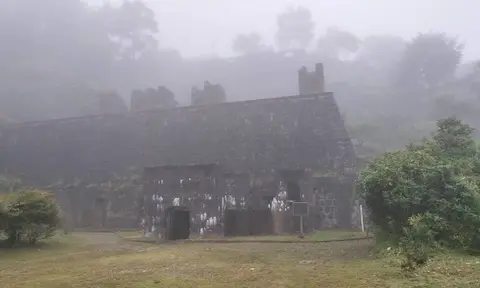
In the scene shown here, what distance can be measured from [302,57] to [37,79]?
46437 mm


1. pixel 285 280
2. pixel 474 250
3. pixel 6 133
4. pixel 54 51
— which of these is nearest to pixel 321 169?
pixel 474 250

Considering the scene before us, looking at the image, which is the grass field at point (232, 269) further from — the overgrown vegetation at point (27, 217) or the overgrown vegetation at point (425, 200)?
the overgrown vegetation at point (425, 200)

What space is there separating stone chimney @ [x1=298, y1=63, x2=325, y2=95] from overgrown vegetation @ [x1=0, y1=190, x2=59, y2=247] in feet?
70.7

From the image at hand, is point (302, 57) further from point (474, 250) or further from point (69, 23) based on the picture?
point (474, 250)

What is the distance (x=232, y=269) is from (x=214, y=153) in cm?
1787

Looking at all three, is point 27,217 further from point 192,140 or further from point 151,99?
point 151,99

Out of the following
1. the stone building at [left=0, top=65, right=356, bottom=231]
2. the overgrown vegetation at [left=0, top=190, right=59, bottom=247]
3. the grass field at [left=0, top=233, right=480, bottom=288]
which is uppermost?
the stone building at [left=0, top=65, right=356, bottom=231]

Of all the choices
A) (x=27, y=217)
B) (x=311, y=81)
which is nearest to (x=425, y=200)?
(x=27, y=217)

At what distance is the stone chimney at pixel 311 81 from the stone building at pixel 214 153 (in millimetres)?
84

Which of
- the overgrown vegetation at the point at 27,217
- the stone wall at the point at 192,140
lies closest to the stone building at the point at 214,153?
the stone wall at the point at 192,140

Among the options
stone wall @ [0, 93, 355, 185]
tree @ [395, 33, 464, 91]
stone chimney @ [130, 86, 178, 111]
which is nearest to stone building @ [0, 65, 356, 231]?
stone wall @ [0, 93, 355, 185]

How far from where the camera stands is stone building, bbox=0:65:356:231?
25.3m

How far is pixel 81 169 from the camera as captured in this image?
33094mm

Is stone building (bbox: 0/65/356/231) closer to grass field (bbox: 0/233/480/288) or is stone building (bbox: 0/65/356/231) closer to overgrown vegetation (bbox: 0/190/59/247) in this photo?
overgrown vegetation (bbox: 0/190/59/247)
